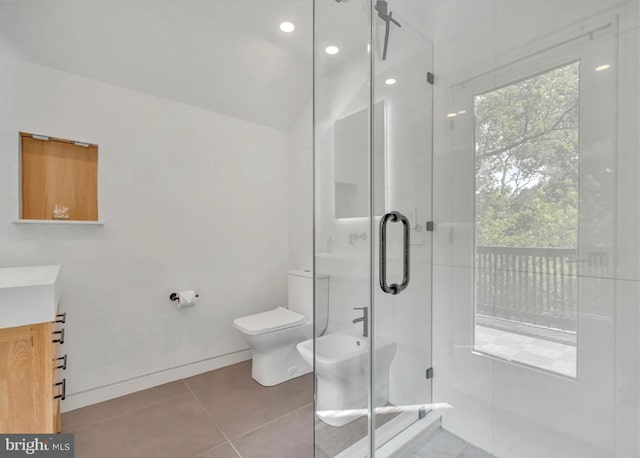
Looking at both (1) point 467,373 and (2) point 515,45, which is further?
(1) point 467,373

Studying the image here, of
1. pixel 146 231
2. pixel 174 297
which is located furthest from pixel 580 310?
pixel 146 231

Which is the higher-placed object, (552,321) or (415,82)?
(415,82)

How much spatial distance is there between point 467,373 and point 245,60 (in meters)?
2.52

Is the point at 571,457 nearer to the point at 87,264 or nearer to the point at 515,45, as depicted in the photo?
the point at 515,45

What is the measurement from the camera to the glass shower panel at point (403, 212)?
5.13 ft

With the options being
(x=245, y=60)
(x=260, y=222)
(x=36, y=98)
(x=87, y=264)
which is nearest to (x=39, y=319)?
(x=87, y=264)

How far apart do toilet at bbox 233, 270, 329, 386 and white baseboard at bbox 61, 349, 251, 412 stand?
1.07 ft

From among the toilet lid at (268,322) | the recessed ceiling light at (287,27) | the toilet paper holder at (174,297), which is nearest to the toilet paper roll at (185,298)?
the toilet paper holder at (174,297)

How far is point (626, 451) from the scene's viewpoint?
1103mm

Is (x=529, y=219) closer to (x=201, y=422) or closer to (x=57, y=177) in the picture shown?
(x=201, y=422)

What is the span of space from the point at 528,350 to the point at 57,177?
9.28ft

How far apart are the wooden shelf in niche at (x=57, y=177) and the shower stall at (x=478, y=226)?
156cm

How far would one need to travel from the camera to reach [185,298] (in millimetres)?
2316

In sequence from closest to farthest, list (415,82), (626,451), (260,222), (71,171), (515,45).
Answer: (626,451), (515,45), (415,82), (71,171), (260,222)
